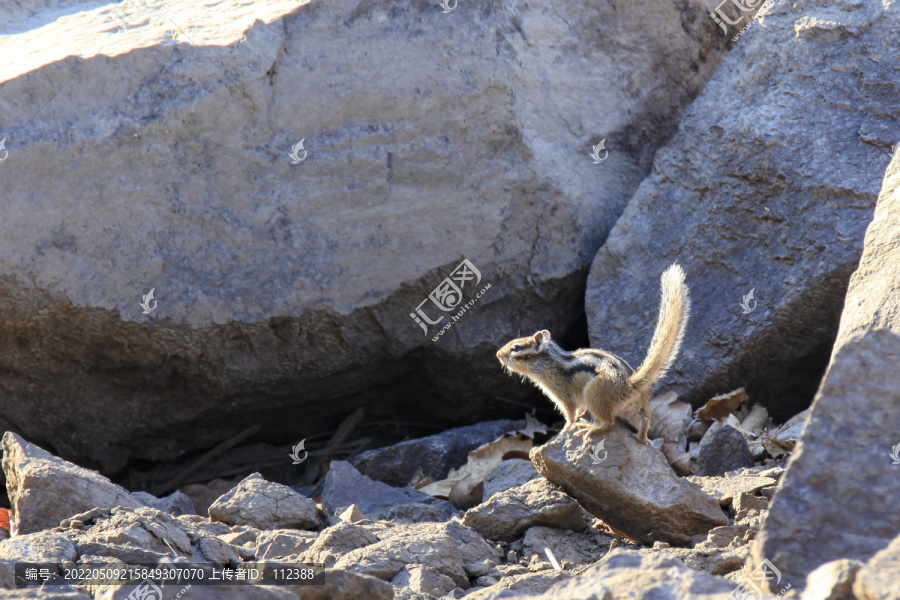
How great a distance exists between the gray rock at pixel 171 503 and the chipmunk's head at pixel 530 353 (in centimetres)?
207

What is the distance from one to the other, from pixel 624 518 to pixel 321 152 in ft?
9.90

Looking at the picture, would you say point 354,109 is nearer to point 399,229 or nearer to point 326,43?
point 326,43

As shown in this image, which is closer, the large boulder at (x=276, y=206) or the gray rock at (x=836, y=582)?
the gray rock at (x=836, y=582)

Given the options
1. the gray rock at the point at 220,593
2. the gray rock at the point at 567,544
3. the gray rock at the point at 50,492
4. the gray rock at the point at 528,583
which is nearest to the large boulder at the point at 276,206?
the gray rock at the point at 50,492

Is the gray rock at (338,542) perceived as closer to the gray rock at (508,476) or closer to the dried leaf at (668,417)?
the gray rock at (508,476)

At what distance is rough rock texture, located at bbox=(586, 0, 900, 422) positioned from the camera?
5.21 meters

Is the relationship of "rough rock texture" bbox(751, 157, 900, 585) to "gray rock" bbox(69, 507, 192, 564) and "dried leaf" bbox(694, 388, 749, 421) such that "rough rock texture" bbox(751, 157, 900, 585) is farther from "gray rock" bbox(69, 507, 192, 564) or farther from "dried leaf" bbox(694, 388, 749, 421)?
"dried leaf" bbox(694, 388, 749, 421)

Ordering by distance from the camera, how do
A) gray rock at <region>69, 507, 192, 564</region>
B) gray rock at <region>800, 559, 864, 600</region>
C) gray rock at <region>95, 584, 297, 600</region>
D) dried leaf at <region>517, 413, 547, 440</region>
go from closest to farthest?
gray rock at <region>800, 559, 864, 600</region>, gray rock at <region>95, 584, 297, 600</region>, gray rock at <region>69, 507, 192, 564</region>, dried leaf at <region>517, 413, 547, 440</region>

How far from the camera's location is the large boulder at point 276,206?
5.35 metres

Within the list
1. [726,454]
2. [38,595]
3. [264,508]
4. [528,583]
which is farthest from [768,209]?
[38,595]

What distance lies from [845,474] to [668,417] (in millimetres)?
2677

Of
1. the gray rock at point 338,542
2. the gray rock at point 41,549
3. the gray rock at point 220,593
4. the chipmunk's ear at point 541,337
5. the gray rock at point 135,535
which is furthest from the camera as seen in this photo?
the chipmunk's ear at point 541,337

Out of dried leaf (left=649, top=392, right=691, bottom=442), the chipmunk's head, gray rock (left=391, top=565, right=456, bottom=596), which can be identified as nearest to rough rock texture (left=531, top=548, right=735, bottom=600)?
gray rock (left=391, top=565, right=456, bottom=596)

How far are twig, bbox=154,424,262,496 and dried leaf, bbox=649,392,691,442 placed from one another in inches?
110
